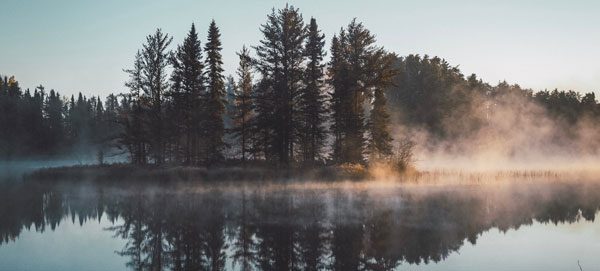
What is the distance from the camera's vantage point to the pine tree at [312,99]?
38375 mm

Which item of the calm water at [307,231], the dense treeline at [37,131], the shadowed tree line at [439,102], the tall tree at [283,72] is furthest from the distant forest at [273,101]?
the dense treeline at [37,131]

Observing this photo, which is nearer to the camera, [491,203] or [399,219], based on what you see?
[399,219]

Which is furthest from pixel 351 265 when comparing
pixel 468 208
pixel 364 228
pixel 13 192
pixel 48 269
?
pixel 13 192

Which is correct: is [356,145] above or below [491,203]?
above

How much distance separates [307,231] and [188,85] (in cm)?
3071

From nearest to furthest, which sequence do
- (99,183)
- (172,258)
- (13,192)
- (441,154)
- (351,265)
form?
(351,265) → (172,258) → (13,192) → (99,183) → (441,154)

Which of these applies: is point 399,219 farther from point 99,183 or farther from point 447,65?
point 447,65

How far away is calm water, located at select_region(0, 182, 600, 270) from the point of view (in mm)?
10586

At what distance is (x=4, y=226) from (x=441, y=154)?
63.3 meters

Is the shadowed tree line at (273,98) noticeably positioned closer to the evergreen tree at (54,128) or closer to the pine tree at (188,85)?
the pine tree at (188,85)

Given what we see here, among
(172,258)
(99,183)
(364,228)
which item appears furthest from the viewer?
(99,183)

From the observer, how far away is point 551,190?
24.8 m

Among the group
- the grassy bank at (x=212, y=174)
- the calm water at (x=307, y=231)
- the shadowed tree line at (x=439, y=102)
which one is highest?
the shadowed tree line at (x=439, y=102)

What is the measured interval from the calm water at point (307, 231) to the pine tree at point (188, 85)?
55.9 feet
